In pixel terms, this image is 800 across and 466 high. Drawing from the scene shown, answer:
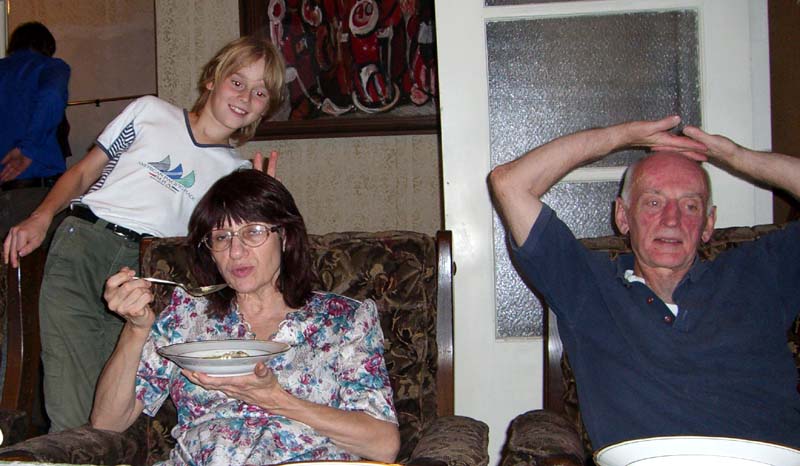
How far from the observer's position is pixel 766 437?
5.66 ft

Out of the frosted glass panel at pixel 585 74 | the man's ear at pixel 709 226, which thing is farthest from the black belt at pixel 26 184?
the man's ear at pixel 709 226

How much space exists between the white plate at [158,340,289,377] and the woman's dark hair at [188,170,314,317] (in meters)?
0.28

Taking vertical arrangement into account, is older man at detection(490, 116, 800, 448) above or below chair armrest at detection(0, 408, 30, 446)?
above

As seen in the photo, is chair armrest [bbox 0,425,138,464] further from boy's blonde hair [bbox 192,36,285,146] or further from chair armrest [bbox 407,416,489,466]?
boy's blonde hair [bbox 192,36,285,146]

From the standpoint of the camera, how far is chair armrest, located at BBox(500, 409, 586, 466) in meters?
1.40

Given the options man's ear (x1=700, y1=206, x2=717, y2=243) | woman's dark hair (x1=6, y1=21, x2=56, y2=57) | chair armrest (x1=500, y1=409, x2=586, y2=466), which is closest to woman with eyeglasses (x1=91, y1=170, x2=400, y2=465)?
chair armrest (x1=500, y1=409, x2=586, y2=466)

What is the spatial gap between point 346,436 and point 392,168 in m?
2.38

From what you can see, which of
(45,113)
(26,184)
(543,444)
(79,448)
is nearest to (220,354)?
(79,448)

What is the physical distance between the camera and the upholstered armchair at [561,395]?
1526 mm

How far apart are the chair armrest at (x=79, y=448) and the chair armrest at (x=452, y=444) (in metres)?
0.61

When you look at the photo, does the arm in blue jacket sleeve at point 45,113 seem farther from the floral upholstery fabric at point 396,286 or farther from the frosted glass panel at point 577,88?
the frosted glass panel at point 577,88

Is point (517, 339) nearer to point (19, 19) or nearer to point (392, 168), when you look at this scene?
point (392, 168)

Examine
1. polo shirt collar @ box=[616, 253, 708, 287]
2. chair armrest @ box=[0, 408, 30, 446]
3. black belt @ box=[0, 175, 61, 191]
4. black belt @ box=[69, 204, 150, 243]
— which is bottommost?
chair armrest @ box=[0, 408, 30, 446]

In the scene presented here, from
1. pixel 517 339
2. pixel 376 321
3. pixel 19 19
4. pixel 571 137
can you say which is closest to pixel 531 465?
pixel 376 321
